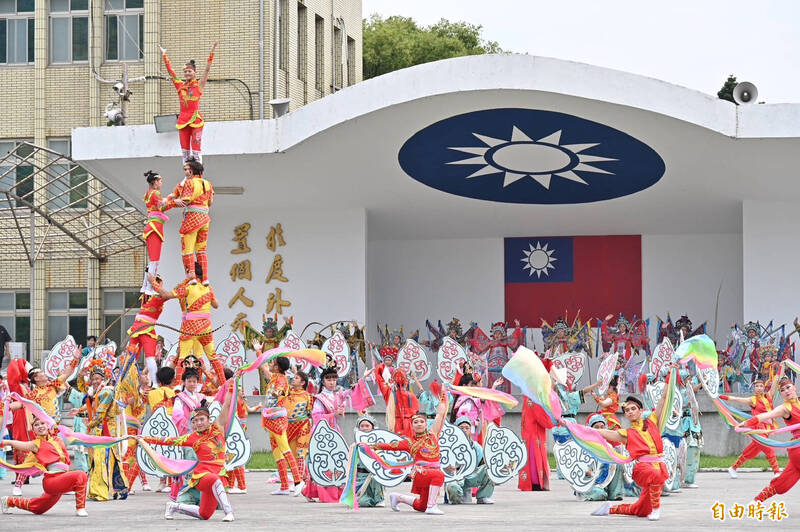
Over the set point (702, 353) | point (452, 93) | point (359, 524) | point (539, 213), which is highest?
point (452, 93)

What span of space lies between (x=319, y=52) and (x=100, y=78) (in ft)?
19.7

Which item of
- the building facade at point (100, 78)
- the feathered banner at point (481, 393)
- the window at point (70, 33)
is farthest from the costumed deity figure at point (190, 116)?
the window at point (70, 33)

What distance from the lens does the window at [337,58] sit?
34.3m

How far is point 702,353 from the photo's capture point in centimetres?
1201

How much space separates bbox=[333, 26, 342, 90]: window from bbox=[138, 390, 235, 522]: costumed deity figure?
76.5 ft

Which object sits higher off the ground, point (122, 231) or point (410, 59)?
point (410, 59)

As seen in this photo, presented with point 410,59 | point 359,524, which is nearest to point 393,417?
point 359,524

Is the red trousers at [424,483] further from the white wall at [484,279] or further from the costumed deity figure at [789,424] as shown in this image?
the white wall at [484,279]

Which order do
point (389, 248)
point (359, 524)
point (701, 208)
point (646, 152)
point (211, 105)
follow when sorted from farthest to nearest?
1. point (211, 105)
2. point (389, 248)
3. point (701, 208)
4. point (646, 152)
5. point (359, 524)

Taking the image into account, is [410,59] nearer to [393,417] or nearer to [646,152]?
[646,152]

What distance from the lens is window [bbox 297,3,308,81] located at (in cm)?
3148

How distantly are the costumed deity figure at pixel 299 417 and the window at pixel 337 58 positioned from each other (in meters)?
20.7

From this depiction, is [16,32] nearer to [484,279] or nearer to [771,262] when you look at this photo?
[484,279]

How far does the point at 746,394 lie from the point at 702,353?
29.1 ft
